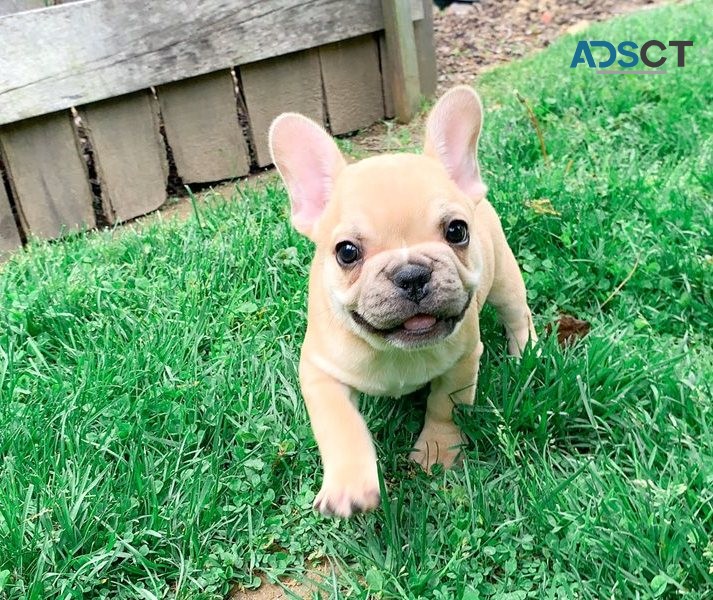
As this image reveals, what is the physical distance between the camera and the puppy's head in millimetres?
1924

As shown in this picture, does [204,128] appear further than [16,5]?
Yes

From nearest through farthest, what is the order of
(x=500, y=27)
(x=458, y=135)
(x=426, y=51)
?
1. (x=458, y=135)
2. (x=426, y=51)
3. (x=500, y=27)

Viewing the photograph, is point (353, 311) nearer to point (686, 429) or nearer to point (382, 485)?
point (382, 485)

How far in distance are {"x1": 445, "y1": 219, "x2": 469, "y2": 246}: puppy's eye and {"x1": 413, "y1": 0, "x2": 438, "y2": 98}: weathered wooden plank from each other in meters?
3.56

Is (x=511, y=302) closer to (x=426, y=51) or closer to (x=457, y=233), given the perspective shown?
(x=457, y=233)

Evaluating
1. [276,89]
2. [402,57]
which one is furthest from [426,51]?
[276,89]

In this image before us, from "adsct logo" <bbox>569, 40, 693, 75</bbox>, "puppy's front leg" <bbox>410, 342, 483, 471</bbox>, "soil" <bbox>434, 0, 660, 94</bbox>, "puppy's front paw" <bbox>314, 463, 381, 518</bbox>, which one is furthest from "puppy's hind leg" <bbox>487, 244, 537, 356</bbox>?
"soil" <bbox>434, 0, 660, 94</bbox>

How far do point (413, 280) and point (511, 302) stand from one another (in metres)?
1.08

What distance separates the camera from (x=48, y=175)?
410 centimetres

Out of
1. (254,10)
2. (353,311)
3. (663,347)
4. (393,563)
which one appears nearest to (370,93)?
(254,10)

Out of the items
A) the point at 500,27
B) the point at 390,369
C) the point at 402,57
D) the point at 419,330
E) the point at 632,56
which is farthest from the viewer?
the point at 500,27

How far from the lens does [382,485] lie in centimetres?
231

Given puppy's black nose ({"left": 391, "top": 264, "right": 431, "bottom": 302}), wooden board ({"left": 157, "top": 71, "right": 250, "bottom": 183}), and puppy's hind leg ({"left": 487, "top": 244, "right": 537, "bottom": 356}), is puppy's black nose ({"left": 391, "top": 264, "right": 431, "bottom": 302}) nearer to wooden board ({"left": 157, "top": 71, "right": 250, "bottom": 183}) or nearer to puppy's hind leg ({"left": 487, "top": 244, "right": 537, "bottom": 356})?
puppy's hind leg ({"left": 487, "top": 244, "right": 537, "bottom": 356})

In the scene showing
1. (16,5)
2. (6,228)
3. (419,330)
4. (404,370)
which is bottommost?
(6,228)
